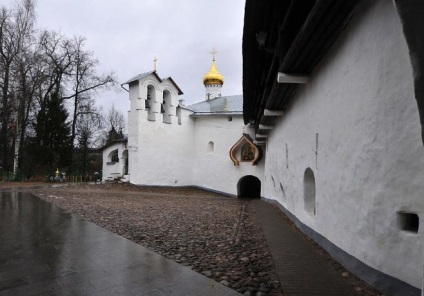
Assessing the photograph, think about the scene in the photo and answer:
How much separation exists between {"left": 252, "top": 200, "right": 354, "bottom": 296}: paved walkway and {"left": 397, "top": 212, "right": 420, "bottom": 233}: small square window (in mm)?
870

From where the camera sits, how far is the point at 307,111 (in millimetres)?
6996

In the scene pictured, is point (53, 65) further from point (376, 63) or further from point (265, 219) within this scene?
point (376, 63)

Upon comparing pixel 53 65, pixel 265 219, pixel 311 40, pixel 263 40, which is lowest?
pixel 265 219

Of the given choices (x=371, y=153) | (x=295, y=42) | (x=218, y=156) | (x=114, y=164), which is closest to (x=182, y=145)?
(x=218, y=156)

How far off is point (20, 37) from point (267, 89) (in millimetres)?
22887

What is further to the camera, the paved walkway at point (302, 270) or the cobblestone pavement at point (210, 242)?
the cobblestone pavement at point (210, 242)

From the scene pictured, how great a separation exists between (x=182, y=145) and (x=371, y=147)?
22.1 meters

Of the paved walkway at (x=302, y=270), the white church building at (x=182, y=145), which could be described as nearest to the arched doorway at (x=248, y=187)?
the white church building at (x=182, y=145)

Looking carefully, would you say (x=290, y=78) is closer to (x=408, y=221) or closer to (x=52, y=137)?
(x=408, y=221)

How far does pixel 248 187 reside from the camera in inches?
1002

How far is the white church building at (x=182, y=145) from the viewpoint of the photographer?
22.8m

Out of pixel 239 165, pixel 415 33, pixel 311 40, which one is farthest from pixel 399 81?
pixel 239 165

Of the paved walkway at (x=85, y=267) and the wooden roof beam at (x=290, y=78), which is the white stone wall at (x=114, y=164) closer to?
the paved walkway at (x=85, y=267)

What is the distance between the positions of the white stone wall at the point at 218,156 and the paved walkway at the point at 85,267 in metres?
17.1
